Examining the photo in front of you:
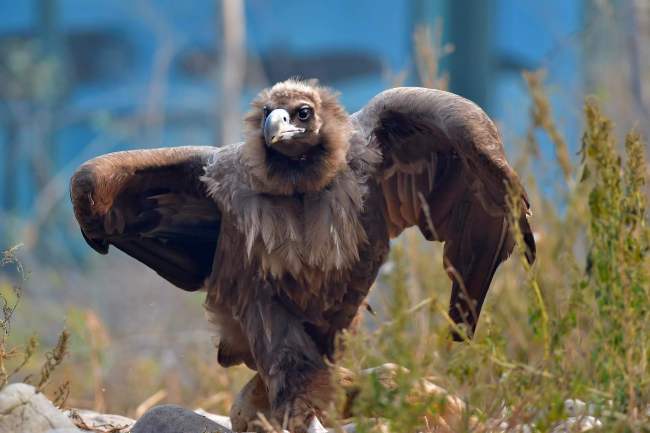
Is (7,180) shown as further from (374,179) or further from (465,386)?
(465,386)

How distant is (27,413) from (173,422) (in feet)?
1.91

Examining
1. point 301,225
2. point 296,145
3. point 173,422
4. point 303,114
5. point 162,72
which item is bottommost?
point 173,422

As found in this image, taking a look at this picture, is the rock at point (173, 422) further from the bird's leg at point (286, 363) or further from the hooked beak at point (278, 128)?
the hooked beak at point (278, 128)

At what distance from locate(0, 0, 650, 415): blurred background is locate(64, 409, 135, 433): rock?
5.85 metres

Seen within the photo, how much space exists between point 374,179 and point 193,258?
0.89m

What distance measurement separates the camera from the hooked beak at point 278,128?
429 centimetres

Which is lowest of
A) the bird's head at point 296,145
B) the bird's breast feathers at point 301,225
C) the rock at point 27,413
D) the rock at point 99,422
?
the rock at point 99,422

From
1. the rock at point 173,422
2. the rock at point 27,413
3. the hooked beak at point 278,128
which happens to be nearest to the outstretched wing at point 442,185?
the hooked beak at point 278,128

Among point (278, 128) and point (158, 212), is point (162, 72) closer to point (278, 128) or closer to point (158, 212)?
point (158, 212)

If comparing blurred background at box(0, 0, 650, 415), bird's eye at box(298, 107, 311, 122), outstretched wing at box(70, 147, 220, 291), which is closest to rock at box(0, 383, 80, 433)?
outstretched wing at box(70, 147, 220, 291)

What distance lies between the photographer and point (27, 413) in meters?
3.56

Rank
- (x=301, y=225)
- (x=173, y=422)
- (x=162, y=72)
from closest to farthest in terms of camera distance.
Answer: (x=173, y=422)
(x=301, y=225)
(x=162, y=72)

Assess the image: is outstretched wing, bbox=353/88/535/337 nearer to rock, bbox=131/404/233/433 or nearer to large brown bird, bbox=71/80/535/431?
large brown bird, bbox=71/80/535/431

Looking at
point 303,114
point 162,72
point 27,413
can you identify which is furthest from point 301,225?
point 162,72
